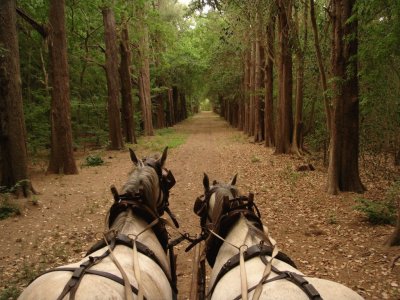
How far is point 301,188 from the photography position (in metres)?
11.0

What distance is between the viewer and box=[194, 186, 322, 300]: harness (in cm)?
234

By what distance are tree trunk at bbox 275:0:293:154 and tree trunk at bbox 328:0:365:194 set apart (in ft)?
20.7

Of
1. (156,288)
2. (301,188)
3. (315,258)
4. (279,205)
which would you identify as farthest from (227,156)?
(156,288)

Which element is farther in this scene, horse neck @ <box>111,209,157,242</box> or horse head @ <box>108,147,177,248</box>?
horse head @ <box>108,147,177,248</box>

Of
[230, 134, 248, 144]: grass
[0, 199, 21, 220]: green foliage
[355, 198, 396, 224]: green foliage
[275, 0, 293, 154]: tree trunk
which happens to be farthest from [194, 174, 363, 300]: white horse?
[230, 134, 248, 144]: grass

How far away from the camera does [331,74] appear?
10.3 meters

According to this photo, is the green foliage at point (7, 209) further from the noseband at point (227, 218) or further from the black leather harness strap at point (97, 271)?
the noseband at point (227, 218)

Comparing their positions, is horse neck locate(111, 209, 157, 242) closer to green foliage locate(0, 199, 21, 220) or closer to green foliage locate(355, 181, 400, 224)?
green foliage locate(355, 181, 400, 224)

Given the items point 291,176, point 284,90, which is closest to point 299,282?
point 291,176

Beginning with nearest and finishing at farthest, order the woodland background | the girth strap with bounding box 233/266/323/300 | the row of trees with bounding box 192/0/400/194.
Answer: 1. the girth strap with bounding box 233/266/323/300
2. the row of trees with bounding box 192/0/400/194
3. the woodland background

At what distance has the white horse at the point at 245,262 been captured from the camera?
2303 mm

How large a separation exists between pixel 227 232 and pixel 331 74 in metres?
8.14

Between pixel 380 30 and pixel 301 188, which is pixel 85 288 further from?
pixel 301 188

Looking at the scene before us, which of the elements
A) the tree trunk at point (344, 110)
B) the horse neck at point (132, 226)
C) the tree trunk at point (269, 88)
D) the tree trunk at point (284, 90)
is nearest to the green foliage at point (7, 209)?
the horse neck at point (132, 226)
